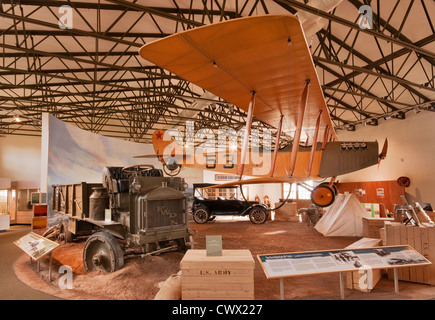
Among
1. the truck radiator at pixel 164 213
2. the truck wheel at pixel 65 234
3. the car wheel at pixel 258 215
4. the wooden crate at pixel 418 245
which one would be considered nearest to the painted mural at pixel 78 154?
the truck wheel at pixel 65 234

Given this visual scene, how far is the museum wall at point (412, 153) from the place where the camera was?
12.1 meters

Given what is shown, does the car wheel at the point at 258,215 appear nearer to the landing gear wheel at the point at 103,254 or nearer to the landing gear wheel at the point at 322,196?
the landing gear wheel at the point at 322,196

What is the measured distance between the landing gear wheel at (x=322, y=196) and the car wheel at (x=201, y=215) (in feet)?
16.0

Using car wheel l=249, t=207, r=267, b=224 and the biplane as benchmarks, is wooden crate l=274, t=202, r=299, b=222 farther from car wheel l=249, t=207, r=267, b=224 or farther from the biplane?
the biplane

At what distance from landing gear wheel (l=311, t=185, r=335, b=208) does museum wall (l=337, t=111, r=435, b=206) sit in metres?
8.54

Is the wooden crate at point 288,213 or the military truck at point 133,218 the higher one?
the military truck at point 133,218

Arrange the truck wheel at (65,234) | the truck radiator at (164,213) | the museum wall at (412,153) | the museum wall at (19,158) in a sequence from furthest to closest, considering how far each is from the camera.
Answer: the museum wall at (19,158) < the museum wall at (412,153) < the truck wheel at (65,234) < the truck radiator at (164,213)

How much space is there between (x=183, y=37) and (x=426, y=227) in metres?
4.32

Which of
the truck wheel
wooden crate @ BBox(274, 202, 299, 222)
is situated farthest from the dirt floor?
wooden crate @ BBox(274, 202, 299, 222)

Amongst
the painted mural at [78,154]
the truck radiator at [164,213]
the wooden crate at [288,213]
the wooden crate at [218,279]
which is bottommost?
the wooden crate at [288,213]

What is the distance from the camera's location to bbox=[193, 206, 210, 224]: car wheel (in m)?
10.5

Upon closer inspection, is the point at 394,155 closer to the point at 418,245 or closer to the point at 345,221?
the point at 345,221

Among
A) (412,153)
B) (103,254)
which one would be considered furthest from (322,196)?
(412,153)

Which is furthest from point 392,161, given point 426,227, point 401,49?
point 426,227
